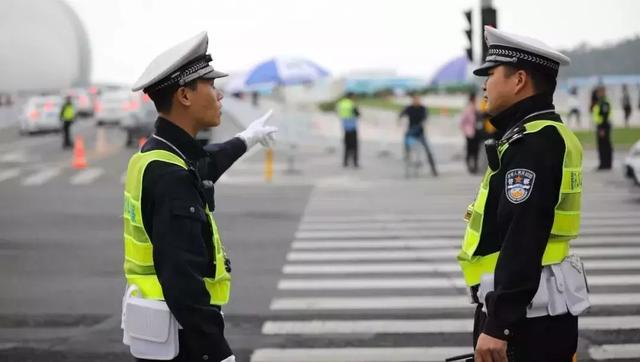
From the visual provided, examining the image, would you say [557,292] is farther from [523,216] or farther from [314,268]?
[314,268]

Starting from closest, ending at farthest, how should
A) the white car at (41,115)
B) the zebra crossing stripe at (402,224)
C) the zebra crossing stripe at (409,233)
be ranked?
the zebra crossing stripe at (409,233) < the zebra crossing stripe at (402,224) < the white car at (41,115)

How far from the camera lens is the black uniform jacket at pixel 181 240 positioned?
120 inches

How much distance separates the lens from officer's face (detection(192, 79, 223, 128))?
11.0ft

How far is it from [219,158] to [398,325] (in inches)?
154

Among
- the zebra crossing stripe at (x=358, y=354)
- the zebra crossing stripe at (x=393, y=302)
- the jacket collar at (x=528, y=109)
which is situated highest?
the jacket collar at (x=528, y=109)

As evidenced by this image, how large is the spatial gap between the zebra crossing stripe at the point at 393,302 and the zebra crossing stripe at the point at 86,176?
41.5ft

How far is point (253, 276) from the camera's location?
9727 millimetres

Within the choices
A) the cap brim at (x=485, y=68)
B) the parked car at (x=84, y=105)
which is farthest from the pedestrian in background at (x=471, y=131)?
the parked car at (x=84, y=105)

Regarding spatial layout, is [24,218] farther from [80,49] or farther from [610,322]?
[80,49]

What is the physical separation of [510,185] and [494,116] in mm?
380

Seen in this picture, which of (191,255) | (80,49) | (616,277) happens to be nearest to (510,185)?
(191,255)

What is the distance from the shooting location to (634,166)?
15867mm

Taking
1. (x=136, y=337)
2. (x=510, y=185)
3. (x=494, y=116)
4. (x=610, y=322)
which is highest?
(x=494, y=116)

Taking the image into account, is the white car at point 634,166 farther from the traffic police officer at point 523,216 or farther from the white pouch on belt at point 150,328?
the white pouch on belt at point 150,328
